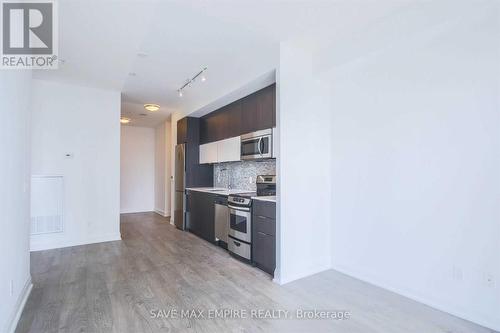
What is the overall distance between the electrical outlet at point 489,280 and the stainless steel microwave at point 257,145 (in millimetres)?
2422

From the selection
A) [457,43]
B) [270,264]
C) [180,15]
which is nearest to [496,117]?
[457,43]

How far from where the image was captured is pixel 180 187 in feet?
18.5

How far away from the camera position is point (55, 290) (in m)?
2.69

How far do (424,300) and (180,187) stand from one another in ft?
15.1

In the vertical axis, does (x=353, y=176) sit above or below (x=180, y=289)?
above

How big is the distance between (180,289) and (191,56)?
2736 mm

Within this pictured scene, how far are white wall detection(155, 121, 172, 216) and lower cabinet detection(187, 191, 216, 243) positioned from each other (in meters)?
2.27

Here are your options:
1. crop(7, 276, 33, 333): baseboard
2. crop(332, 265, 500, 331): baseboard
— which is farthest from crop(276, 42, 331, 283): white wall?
crop(7, 276, 33, 333): baseboard

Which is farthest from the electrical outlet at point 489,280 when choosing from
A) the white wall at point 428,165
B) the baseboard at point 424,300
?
the baseboard at point 424,300

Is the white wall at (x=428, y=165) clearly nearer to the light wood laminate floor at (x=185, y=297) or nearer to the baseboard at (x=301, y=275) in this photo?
the baseboard at (x=301, y=275)

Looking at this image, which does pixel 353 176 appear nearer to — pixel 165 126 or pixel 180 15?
pixel 180 15

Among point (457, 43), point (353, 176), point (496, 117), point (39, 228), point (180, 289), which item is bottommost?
point (180, 289)

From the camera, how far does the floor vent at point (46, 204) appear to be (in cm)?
411

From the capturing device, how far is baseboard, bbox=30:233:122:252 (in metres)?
4.10
